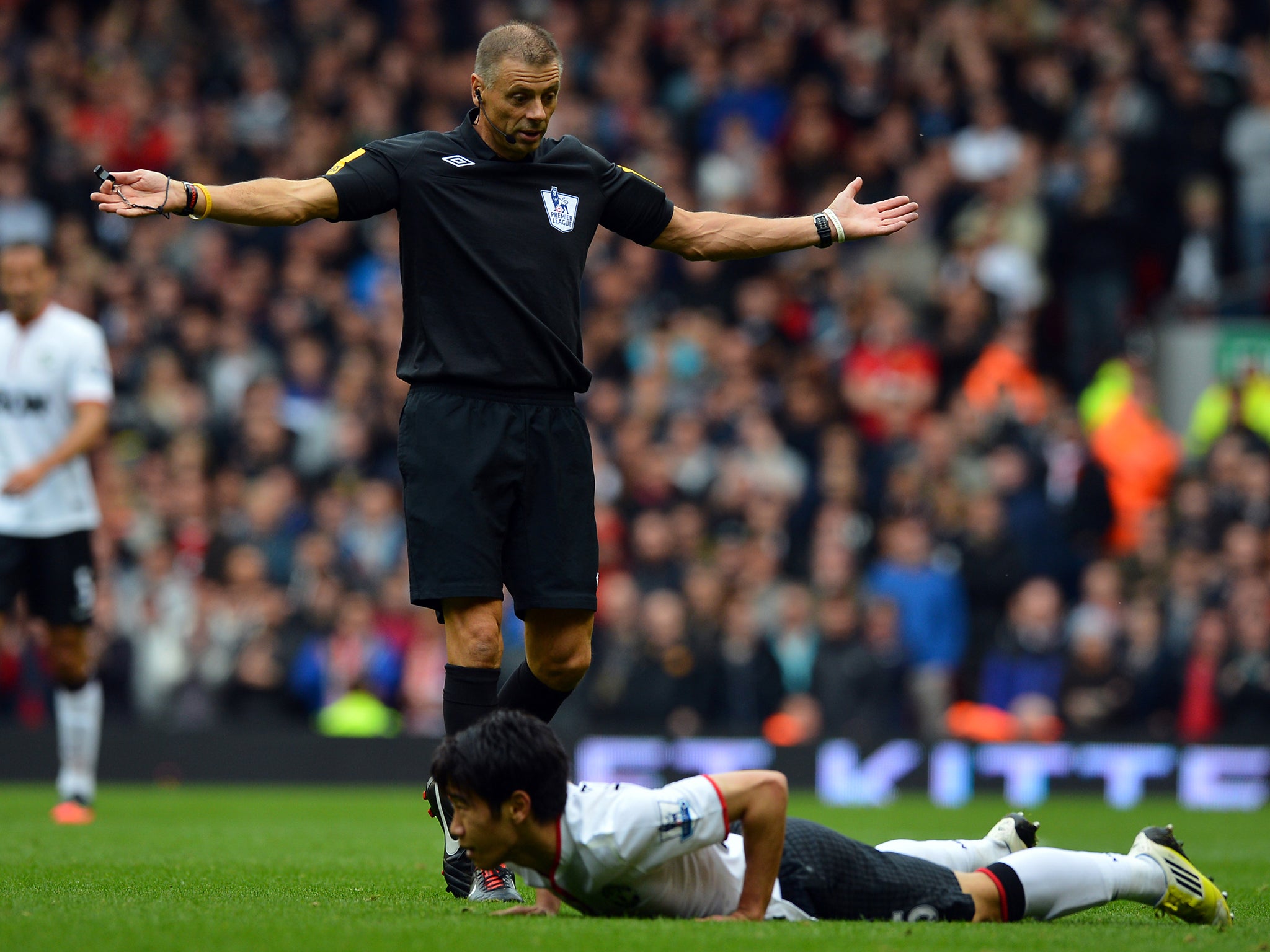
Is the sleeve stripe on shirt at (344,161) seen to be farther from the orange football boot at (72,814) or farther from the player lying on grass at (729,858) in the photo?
the orange football boot at (72,814)

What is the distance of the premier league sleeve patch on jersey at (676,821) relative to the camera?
189 inches

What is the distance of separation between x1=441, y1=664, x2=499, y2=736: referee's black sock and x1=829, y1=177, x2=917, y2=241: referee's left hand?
1997mm

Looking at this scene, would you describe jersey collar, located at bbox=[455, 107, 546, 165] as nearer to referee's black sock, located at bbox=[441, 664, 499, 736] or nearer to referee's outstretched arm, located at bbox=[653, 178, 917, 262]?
referee's outstretched arm, located at bbox=[653, 178, 917, 262]

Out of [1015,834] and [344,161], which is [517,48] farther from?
[1015,834]

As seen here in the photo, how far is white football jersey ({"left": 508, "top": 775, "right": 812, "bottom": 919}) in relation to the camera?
15.8 ft

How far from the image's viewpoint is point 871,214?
253 inches

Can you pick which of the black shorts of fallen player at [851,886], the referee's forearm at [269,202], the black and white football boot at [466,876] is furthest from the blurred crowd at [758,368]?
the referee's forearm at [269,202]

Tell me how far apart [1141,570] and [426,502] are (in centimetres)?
929

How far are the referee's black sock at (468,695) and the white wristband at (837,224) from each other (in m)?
1.96

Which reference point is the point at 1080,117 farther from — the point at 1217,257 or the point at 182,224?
the point at 182,224

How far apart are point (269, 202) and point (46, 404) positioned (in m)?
4.20

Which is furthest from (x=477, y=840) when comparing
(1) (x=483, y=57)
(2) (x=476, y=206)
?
(1) (x=483, y=57)

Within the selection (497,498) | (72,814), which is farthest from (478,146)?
(72,814)

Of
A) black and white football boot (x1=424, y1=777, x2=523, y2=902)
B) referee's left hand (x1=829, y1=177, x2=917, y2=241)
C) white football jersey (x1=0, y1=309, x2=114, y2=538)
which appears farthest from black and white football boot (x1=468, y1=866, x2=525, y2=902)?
white football jersey (x1=0, y1=309, x2=114, y2=538)
